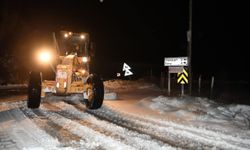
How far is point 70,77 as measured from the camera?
56.7 ft

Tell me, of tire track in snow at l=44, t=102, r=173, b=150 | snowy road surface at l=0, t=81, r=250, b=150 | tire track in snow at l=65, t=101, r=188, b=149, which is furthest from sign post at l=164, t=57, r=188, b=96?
tire track in snow at l=44, t=102, r=173, b=150

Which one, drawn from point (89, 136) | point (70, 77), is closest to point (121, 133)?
point (89, 136)

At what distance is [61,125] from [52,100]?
281 inches

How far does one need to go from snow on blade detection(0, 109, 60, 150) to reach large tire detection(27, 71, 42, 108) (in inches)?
68.3

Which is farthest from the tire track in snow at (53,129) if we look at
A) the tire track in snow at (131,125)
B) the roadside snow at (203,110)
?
the roadside snow at (203,110)

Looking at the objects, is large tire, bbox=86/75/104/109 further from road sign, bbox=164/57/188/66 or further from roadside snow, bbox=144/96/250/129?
road sign, bbox=164/57/188/66

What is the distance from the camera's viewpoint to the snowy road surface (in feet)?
32.9

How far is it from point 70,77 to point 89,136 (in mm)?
6844

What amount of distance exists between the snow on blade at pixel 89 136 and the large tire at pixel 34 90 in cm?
231

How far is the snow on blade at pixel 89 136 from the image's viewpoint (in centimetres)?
971

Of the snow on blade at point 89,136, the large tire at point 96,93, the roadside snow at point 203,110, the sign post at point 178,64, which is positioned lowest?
the snow on blade at point 89,136

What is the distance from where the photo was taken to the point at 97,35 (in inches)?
2714

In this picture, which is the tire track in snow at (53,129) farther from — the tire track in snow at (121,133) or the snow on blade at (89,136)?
the tire track in snow at (121,133)

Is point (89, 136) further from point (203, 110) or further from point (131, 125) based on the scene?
point (203, 110)
